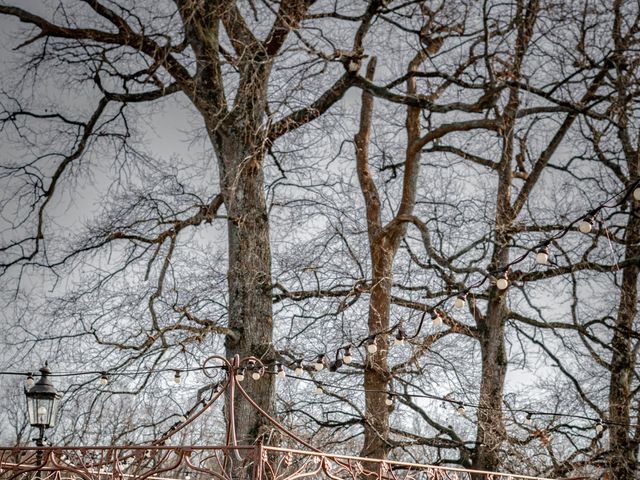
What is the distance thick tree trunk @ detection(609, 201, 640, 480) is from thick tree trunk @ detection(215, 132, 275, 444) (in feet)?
12.9

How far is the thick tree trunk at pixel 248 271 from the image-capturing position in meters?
8.18

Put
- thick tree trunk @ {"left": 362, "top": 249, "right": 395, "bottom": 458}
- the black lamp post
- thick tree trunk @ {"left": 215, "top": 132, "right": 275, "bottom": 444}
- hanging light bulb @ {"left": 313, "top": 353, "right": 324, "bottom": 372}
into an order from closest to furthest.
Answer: hanging light bulb @ {"left": 313, "top": 353, "right": 324, "bottom": 372}
the black lamp post
thick tree trunk @ {"left": 215, "top": 132, "right": 275, "bottom": 444}
thick tree trunk @ {"left": 362, "top": 249, "right": 395, "bottom": 458}

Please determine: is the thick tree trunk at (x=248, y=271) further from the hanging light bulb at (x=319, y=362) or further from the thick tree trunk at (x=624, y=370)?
the thick tree trunk at (x=624, y=370)

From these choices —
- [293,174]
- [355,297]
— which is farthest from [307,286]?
[293,174]

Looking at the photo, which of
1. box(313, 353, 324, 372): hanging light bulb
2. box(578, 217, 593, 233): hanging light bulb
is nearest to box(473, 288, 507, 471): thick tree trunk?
box(313, 353, 324, 372): hanging light bulb

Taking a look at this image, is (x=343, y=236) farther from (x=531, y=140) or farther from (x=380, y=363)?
(x=531, y=140)

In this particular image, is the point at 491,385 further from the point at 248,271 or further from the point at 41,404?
the point at 41,404

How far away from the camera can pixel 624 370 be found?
9.85 m

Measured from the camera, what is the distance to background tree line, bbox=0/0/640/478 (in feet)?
28.8

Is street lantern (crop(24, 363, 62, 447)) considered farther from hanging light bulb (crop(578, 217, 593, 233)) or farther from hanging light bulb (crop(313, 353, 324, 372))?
hanging light bulb (crop(578, 217, 593, 233))

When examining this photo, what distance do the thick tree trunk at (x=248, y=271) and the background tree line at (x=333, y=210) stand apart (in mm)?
27

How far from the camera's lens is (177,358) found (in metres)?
9.23

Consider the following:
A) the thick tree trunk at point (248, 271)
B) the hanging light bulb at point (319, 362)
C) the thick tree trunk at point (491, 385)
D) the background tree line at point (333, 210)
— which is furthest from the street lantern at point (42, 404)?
the thick tree trunk at point (491, 385)

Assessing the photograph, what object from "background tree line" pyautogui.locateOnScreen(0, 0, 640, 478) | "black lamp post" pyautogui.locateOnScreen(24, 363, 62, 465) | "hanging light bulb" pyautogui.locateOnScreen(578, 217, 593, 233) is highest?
"background tree line" pyautogui.locateOnScreen(0, 0, 640, 478)
